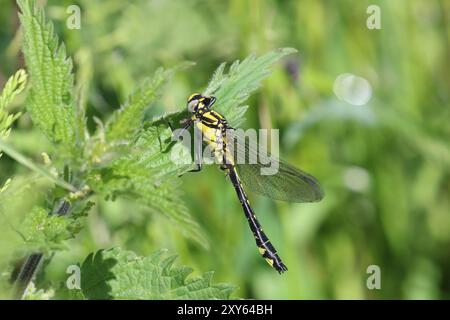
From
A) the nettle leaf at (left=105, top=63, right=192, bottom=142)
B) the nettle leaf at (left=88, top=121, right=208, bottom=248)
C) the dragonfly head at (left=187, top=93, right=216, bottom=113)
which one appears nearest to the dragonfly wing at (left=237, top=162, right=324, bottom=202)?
the dragonfly head at (left=187, top=93, right=216, bottom=113)

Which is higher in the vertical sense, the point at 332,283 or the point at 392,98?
the point at 392,98

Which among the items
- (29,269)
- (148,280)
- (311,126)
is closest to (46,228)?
(29,269)

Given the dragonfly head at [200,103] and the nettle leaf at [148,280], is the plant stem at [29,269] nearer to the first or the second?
the nettle leaf at [148,280]

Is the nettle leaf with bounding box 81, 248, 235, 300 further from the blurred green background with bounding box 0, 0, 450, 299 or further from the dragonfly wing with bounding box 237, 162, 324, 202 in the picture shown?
the blurred green background with bounding box 0, 0, 450, 299

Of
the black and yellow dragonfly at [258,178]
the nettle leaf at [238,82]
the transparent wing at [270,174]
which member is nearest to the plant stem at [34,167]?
the nettle leaf at [238,82]

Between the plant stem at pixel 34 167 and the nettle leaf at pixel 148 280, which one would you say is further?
the nettle leaf at pixel 148 280

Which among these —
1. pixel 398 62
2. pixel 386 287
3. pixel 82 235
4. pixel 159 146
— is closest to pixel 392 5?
pixel 398 62

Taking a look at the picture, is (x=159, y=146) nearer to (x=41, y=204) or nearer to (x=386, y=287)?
(x=41, y=204)
